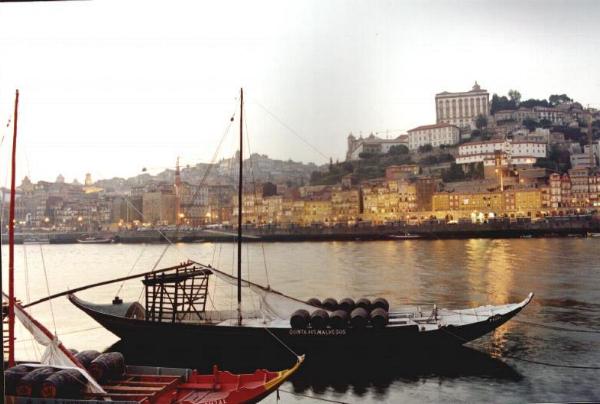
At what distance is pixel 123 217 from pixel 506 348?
38976 mm

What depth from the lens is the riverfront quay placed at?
2748 cm

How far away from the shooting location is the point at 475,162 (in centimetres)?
3738

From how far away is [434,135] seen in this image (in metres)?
44.1

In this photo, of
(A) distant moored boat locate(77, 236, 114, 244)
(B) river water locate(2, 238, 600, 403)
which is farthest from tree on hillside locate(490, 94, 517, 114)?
(A) distant moored boat locate(77, 236, 114, 244)

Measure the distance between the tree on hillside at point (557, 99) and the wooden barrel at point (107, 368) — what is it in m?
48.3

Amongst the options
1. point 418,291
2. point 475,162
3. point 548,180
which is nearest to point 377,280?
point 418,291

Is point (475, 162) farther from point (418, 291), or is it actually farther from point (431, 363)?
point (431, 363)

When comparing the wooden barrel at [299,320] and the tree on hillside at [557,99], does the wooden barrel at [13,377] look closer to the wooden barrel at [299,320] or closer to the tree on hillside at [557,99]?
the wooden barrel at [299,320]

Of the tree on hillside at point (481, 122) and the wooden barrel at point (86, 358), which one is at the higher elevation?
the tree on hillside at point (481, 122)

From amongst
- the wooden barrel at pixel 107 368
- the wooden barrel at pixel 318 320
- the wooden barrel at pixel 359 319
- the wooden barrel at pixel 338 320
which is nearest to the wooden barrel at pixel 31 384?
the wooden barrel at pixel 107 368

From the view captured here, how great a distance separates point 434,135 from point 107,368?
4276 cm

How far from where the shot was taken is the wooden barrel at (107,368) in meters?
3.39

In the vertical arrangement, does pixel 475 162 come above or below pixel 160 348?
above

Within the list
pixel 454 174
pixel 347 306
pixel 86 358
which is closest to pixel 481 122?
pixel 454 174
